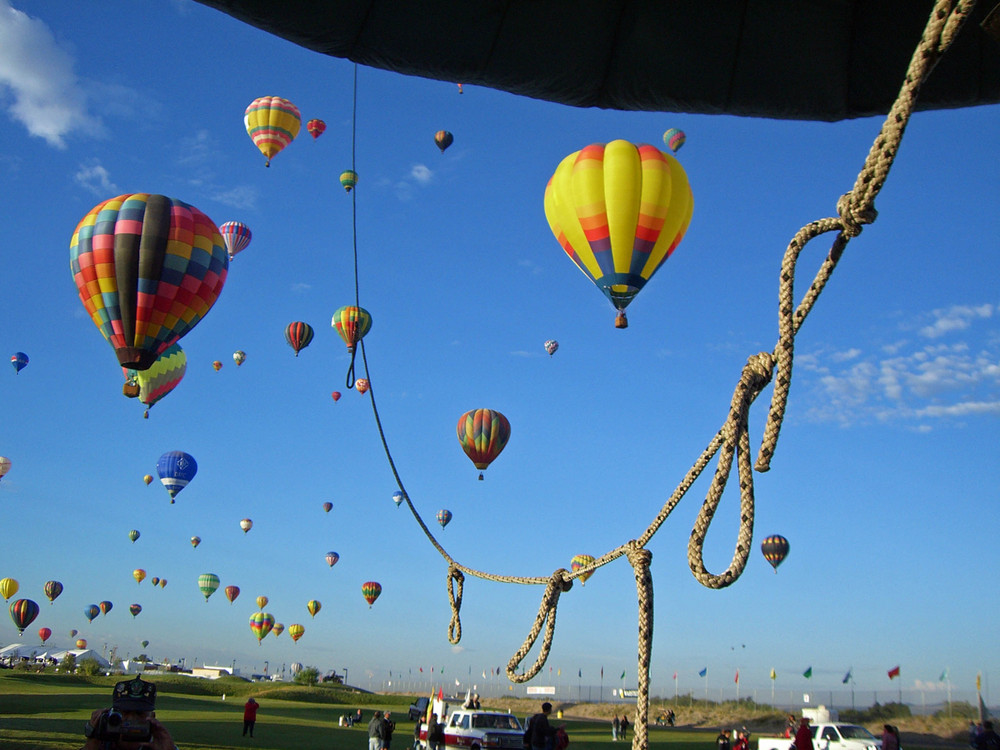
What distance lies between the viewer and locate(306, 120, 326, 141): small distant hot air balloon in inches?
1593

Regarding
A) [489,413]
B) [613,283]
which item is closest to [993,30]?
[613,283]

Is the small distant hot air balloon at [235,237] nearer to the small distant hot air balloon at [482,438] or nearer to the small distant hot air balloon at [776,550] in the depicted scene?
the small distant hot air balloon at [482,438]

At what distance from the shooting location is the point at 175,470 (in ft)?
124

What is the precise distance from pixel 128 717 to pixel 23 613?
53632mm

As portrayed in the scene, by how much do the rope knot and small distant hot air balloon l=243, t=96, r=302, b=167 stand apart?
3612 centimetres

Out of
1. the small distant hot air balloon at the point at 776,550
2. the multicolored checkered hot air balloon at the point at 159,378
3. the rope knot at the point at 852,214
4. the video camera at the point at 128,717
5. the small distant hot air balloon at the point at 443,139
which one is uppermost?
the small distant hot air balloon at the point at 443,139

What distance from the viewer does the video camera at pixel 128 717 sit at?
365cm

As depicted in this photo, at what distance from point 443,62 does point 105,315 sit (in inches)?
763

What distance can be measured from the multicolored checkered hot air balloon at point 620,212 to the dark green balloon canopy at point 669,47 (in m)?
13.6

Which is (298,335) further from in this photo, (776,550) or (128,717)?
(128,717)

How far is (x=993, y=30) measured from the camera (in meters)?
2.57

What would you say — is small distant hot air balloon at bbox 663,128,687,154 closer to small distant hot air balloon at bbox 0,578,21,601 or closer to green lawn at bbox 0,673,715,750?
green lawn at bbox 0,673,715,750

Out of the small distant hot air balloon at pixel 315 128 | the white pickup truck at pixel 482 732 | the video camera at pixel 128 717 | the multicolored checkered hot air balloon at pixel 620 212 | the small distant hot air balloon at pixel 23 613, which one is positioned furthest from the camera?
the small distant hot air balloon at pixel 23 613

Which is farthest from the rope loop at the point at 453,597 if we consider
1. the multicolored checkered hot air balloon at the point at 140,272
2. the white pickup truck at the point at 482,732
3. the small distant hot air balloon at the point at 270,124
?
the small distant hot air balloon at the point at 270,124
